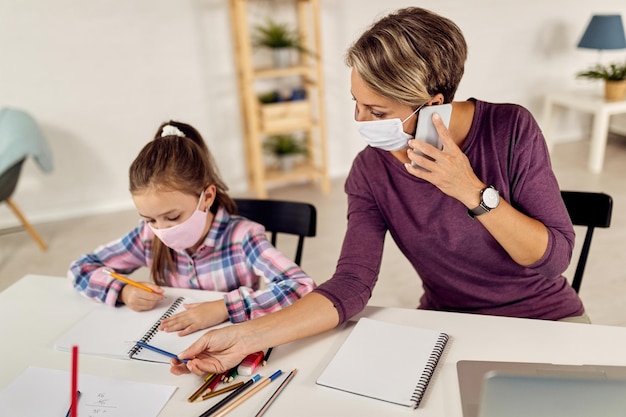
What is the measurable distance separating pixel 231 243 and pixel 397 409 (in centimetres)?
66

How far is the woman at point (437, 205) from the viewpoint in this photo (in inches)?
40.4

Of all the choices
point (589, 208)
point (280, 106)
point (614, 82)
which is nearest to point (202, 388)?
point (589, 208)

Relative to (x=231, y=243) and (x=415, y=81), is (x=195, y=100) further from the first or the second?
(x=415, y=81)

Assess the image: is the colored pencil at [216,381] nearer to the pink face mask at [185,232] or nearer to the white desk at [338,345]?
the white desk at [338,345]

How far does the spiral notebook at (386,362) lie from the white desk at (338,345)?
0.6 inches

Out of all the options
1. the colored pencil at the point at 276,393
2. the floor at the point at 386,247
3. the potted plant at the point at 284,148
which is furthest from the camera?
the potted plant at the point at 284,148

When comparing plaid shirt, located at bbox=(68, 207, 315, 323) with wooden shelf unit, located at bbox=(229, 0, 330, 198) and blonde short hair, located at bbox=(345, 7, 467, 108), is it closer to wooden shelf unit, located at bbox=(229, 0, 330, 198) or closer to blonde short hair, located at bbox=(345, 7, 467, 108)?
blonde short hair, located at bbox=(345, 7, 467, 108)

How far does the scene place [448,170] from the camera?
1018mm

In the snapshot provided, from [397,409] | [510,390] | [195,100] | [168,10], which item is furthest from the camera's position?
[195,100]

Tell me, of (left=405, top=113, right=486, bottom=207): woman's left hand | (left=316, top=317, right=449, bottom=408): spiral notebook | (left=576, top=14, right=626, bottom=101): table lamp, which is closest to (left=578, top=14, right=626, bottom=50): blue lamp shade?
(left=576, top=14, right=626, bottom=101): table lamp

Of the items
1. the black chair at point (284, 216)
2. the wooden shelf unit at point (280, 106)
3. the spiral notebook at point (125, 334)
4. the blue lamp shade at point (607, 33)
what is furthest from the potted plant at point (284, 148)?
the spiral notebook at point (125, 334)

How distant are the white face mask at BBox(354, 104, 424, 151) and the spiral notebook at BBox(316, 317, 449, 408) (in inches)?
14.2

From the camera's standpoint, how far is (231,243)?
1402 millimetres

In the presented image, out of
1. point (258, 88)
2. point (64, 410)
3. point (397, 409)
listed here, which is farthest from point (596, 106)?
point (64, 410)
